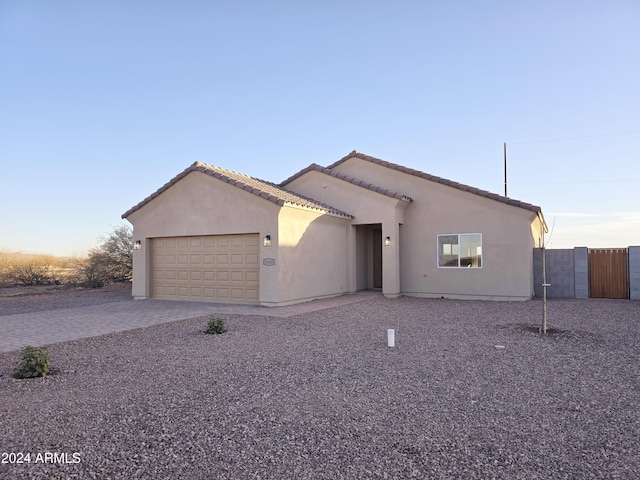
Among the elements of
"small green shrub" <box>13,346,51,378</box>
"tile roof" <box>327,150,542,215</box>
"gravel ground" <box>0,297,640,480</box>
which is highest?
"tile roof" <box>327,150,542,215</box>

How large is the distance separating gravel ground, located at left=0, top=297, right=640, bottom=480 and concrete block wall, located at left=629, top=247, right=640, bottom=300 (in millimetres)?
8185

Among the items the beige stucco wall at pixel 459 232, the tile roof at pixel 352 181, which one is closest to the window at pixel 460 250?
the beige stucco wall at pixel 459 232

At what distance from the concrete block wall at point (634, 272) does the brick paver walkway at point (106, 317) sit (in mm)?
9118

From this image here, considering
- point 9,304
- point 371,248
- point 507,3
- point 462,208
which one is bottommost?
point 9,304

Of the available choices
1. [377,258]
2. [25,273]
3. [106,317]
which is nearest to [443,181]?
[377,258]

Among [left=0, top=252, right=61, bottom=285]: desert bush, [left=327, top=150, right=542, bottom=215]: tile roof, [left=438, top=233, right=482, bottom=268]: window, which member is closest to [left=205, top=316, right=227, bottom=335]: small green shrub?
[left=438, top=233, right=482, bottom=268]: window

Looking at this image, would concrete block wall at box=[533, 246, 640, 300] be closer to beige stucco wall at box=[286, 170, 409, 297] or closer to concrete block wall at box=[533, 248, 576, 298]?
concrete block wall at box=[533, 248, 576, 298]

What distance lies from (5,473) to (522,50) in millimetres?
15311

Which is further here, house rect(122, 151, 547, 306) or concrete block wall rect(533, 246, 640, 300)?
concrete block wall rect(533, 246, 640, 300)

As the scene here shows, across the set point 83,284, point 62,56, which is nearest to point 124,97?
point 62,56

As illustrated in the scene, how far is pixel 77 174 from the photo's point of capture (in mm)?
20734

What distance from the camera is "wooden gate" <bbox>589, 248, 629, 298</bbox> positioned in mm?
14789

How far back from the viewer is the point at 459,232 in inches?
593

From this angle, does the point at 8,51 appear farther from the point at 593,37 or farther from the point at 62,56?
the point at 593,37
